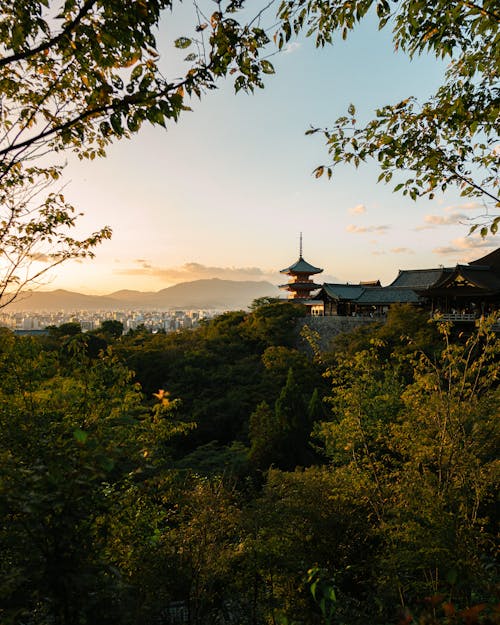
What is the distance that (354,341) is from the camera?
827 inches

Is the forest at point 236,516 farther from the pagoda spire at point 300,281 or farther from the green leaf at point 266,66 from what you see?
the pagoda spire at point 300,281

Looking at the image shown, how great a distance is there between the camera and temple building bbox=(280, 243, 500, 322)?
20.5 m

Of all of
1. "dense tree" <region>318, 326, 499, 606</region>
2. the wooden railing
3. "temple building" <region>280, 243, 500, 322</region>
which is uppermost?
"temple building" <region>280, 243, 500, 322</region>

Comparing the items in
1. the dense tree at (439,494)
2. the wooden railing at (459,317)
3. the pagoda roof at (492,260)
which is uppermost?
the pagoda roof at (492,260)

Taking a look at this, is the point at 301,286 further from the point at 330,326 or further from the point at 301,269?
the point at 330,326

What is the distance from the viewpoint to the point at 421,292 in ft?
70.5

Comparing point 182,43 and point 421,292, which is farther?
point 421,292

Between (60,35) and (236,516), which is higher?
(60,35)

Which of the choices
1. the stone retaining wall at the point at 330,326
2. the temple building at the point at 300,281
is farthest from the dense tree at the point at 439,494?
the temple building at the point at 300,281

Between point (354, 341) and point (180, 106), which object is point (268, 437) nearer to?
point (354, 341)

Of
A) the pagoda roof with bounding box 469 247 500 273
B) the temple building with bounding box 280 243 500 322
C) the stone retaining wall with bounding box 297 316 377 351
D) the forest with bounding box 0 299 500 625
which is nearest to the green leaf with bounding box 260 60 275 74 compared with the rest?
the forest with bounding box 0 299 500 625

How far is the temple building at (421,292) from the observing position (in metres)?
20.5

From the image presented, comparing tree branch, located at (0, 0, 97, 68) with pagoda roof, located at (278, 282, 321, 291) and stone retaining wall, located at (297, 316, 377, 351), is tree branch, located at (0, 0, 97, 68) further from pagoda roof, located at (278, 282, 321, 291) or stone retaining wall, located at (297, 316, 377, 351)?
pagoda roof, located at (278, 282, 321, 291)

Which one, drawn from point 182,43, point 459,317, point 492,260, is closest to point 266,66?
point 182,43
